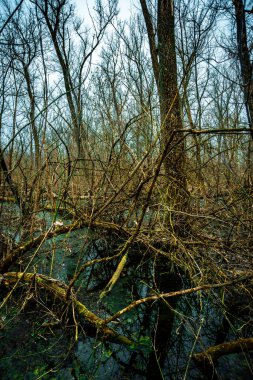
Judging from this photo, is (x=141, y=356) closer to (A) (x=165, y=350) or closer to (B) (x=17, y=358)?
(A) (x=165, y=350)

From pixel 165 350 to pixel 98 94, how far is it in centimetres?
507

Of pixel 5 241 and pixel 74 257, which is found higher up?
pixel 5 241

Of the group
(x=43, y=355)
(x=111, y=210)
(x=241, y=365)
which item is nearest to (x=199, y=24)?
(x=111, y=210)

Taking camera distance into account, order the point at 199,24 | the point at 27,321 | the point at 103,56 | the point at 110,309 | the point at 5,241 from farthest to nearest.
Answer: the point at 103,56, the point at 199,24, the point at 5,241, the point at 110,309, the point at 27,321

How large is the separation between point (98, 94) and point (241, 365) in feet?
17.5

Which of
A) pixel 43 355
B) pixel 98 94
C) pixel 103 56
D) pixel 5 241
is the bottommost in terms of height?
pixel 43 355

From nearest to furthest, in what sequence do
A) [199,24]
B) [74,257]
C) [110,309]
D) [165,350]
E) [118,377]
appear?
1. [118,377]
2. [165,350]
3. [110,309]
4. [74,257]
5. [199,24]

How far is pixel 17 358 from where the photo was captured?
1.82 m

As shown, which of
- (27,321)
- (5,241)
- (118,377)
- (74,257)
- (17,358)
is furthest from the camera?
(74,257)

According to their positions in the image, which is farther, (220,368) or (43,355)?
(43,355)

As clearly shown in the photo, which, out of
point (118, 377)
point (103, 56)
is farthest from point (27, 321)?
point (103, 56)

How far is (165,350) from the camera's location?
1.96 m

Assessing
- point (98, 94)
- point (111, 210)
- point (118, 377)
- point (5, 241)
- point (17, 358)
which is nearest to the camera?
point (118, 377)

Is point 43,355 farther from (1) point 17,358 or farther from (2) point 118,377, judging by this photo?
(2) point 118,377
